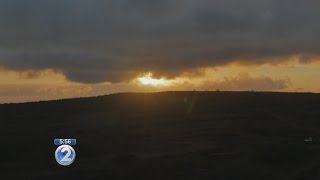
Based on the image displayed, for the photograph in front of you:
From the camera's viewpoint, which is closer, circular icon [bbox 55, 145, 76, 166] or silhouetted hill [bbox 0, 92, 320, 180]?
circular icon [bbox 55, 145, 76, 166]

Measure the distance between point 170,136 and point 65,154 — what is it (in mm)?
30775

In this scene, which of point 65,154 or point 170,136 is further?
point 170,136

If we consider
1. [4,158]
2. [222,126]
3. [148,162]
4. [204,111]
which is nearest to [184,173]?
[148,162]

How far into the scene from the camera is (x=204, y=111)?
78438mm

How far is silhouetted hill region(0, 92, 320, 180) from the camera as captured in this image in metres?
43.3

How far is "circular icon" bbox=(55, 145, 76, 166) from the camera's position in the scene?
3023cm

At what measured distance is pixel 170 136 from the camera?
60812 mm

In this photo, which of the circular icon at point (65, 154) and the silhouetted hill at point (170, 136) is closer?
the circular icon at point (65, 154)

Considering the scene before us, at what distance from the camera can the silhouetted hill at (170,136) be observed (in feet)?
142

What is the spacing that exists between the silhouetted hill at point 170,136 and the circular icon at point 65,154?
1058cm

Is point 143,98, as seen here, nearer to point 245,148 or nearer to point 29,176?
point 245,148

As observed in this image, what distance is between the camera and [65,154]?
101 feet

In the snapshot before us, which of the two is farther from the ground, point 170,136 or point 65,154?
point 170,136

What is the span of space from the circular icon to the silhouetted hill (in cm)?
1058
